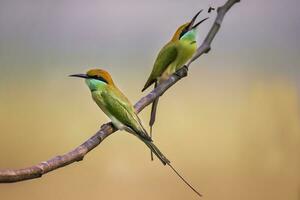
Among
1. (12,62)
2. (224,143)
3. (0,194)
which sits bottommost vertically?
(224,143)

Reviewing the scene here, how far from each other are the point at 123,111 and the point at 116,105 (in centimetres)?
4

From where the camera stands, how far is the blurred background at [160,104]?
7.06 ft

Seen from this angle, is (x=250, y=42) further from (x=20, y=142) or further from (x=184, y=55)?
(x=20, y=142)

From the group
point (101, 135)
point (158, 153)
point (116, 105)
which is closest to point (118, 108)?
point (116, 105)

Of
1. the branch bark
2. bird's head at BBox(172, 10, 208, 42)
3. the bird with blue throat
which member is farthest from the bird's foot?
the bird with blue throat

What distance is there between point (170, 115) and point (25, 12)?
2.62 feet

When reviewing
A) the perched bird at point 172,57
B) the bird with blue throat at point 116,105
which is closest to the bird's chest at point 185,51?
the perched bird at point 172,57

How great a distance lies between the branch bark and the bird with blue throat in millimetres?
53

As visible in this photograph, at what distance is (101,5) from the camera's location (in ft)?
7.38

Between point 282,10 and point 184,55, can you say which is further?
point 282,10

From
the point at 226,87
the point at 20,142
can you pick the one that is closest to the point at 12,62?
the point at 20,142

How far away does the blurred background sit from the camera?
215 cm

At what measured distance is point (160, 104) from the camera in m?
2.19

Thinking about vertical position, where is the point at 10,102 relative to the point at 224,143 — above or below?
above
